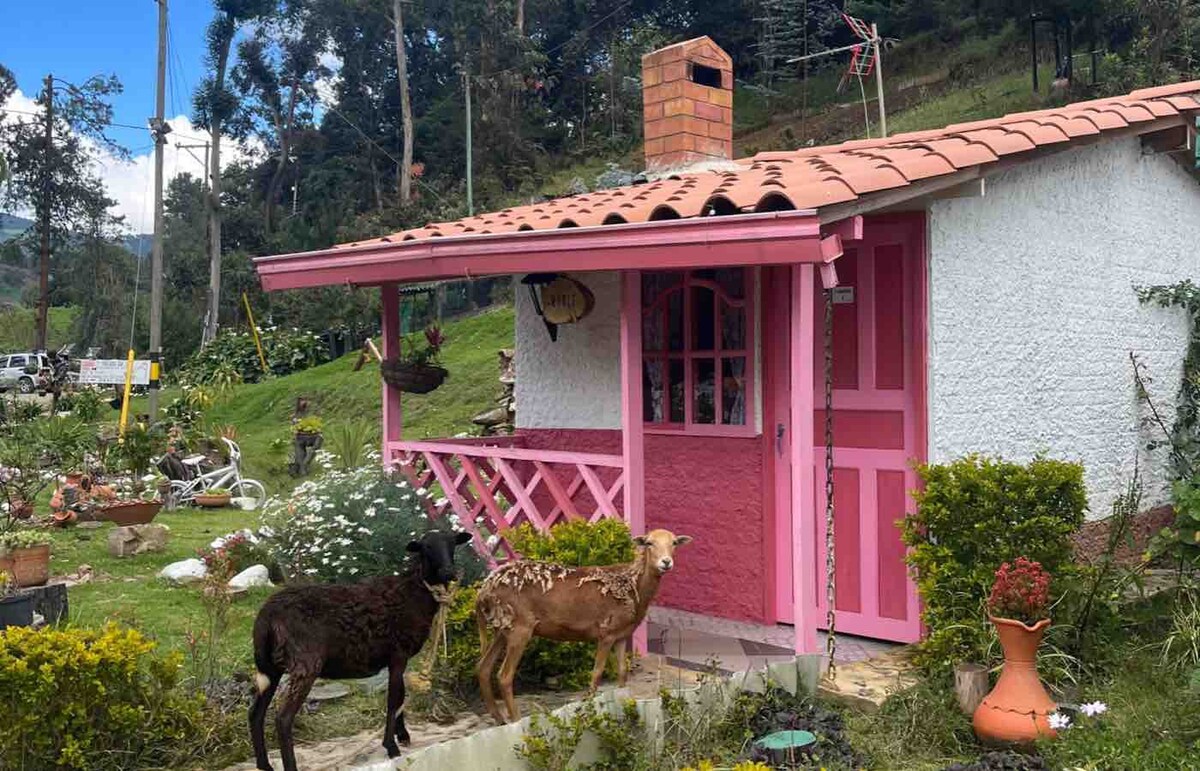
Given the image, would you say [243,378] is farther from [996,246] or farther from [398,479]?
[996,246]

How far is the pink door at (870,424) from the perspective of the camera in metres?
6.13

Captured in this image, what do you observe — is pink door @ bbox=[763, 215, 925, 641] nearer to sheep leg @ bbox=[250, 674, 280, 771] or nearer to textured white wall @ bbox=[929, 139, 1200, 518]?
textured white wall @ bbox=[929, 139, 1200, 518]

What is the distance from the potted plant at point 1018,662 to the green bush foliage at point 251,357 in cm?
2326

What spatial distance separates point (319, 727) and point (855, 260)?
3810mm

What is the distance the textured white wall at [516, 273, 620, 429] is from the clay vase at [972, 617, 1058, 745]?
2.96 metres

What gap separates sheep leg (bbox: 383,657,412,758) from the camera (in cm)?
455

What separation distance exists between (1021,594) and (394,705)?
2.77 metres

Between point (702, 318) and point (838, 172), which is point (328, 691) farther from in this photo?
point (838, 172)

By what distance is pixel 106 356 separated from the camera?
38.8m

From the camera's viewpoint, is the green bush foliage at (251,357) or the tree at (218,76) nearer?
the green bush foliage at (251,357)

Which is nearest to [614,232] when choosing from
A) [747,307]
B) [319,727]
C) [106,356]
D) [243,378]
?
[747,307]

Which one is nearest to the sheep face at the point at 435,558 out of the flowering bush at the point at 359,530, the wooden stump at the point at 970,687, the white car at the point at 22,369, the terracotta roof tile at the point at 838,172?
the flowering bush at the point at 359,530

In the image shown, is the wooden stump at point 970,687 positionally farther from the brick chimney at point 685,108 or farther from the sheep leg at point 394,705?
the brick chimney at point 685,108

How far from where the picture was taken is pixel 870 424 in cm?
634
